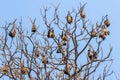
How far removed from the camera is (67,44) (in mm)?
A: 7254

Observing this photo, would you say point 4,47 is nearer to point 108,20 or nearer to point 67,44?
point 67,44

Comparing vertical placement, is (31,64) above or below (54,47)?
below

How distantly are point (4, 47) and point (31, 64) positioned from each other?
1.96 ft

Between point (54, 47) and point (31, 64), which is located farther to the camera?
point (54, 47)

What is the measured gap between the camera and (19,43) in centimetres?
736

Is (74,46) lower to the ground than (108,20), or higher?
lower

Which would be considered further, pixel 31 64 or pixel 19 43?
pixel 19 43

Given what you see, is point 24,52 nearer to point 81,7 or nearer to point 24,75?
point 24,75

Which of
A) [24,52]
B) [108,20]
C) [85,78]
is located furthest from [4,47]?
[108,20]

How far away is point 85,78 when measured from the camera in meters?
7.00

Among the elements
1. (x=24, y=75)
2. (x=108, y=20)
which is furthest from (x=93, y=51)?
(x=24, y=75)

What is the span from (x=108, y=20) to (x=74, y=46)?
945mm

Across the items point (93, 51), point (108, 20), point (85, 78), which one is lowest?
point (85, 78)

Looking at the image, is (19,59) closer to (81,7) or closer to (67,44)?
(67,44)
